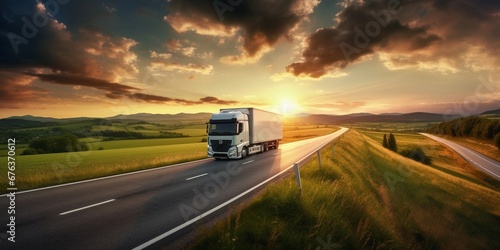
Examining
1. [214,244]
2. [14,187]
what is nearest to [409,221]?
[214,244]

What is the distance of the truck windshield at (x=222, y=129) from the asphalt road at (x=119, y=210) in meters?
6.87

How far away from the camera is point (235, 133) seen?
1827 centimetres

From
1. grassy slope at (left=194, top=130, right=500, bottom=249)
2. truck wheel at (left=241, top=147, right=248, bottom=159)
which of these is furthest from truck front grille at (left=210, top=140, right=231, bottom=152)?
grassy slope at (left=194, top=130, right=500, bottom=249)

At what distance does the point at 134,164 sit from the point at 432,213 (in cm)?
1853

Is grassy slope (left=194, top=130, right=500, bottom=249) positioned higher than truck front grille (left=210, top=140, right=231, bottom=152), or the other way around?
truck front grille (left=210, top=140, right=231, bottom=152)

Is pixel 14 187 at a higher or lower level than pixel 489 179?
higher

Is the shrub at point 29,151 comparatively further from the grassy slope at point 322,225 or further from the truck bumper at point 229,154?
the grassy slope at point 322,225

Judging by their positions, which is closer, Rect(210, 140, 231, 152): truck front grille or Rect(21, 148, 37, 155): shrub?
Rect(210, 140, 231, 152): truck front grille

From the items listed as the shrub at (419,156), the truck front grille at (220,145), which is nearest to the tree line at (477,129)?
the shrub at (419,156)

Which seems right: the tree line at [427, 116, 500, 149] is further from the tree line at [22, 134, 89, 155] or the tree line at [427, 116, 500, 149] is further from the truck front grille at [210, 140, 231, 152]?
the tree line at [22, 134, 89, 155]

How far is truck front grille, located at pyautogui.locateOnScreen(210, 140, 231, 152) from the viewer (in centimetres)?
1838

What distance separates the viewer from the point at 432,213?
591 inches

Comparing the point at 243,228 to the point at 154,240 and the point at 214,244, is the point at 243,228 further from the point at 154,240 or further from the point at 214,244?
the point at 154,240

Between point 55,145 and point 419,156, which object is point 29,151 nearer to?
point 55,145
